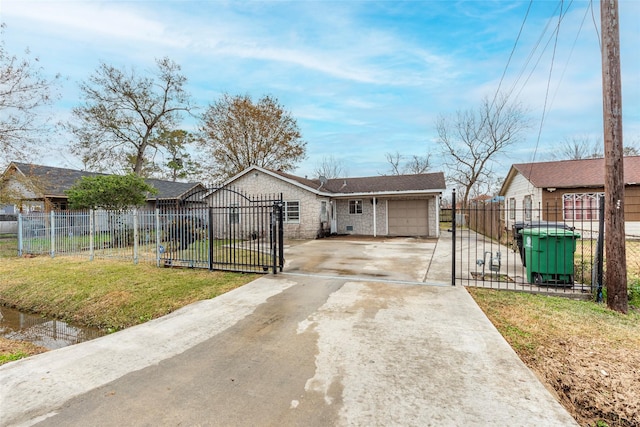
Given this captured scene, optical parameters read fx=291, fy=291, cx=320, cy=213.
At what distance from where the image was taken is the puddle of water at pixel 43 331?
478 centimetres

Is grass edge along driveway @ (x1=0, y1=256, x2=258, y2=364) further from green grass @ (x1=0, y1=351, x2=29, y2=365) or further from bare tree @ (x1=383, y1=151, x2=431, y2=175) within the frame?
bare tree @ (x1=383, y1=151, x2=431, y2=175)

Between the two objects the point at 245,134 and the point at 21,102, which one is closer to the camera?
the point at 21,102

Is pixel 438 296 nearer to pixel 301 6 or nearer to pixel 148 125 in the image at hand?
pixel 301 6

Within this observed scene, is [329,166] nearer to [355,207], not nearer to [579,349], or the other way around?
[355,207]

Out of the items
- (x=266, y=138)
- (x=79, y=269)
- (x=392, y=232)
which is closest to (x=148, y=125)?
(x=266, y=138)

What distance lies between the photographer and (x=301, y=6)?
353 inches

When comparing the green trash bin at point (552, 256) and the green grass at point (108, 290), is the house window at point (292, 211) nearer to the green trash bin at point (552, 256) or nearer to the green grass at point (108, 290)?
the green grass at point (108, 290)

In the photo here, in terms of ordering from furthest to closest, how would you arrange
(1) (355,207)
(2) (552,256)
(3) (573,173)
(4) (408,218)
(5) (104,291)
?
(1) (355,207) → (4) (408,218) → (3) (573,173) → (5) (104,291) → (2) (552,256)

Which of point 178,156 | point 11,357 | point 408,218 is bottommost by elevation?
point 11,357

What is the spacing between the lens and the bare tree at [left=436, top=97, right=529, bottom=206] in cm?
2409

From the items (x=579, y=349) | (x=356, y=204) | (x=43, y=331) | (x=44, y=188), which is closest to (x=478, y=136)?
(x=356, y=204)

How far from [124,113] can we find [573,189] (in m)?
27.8

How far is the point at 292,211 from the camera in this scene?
1644cm

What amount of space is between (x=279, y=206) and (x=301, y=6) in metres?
6.50
